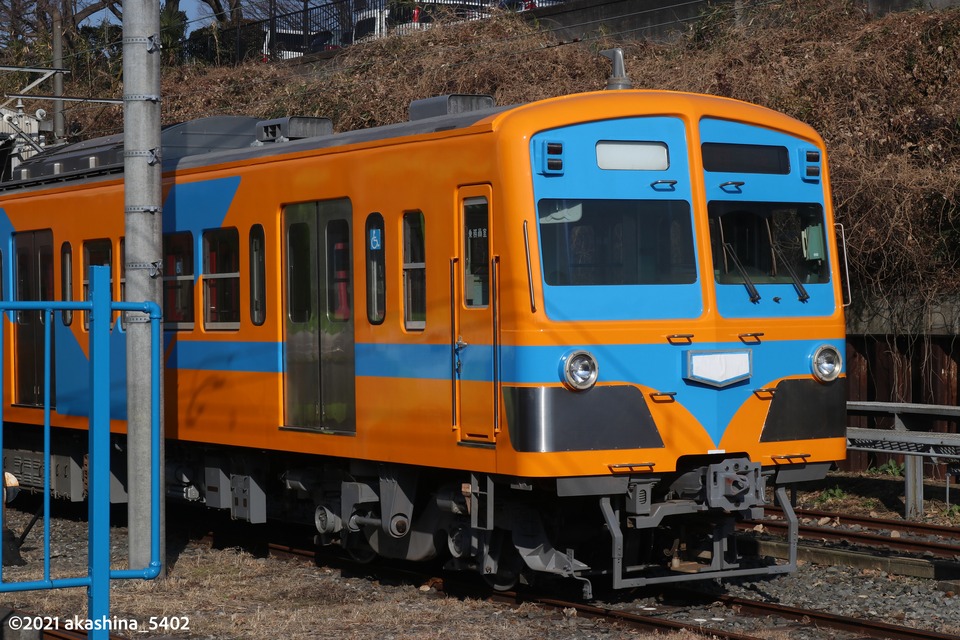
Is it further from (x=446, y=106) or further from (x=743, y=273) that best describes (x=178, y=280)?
(x=743, y=273)

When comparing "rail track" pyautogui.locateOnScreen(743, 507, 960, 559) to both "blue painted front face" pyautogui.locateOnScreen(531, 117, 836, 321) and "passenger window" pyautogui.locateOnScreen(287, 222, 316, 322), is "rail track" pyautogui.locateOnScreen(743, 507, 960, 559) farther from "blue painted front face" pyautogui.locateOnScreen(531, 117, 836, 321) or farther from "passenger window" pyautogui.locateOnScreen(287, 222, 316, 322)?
"passenger window" pyautogui.locateOnScreen(287, 222, 316, 322)

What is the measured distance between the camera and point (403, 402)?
9.46 m

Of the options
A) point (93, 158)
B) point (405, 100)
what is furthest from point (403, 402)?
point (405, 100)

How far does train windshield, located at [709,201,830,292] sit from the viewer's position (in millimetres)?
9148

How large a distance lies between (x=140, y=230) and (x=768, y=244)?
464cm

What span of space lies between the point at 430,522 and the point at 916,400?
7241 mm

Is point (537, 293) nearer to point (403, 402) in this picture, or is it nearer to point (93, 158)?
point (403, 402)

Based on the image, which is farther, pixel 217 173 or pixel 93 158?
pixel 93 158

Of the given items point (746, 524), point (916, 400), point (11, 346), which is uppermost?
point (11, 346)

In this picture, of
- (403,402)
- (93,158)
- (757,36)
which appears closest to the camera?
(403,402)

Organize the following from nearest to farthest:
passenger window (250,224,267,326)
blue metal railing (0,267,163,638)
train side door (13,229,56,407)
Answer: blue metal railing (0,267,163,638), passenger window (250,224,267,326), train side door (13,229,56,407)

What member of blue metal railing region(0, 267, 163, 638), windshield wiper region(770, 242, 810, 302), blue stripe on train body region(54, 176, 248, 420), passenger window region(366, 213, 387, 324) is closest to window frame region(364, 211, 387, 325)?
passenger window region(366, 213, 387, 324)

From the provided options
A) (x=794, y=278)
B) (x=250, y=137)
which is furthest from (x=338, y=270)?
(x=250, y=137)

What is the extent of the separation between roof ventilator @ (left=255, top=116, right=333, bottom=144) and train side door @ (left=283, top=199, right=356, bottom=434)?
51.6 inches
